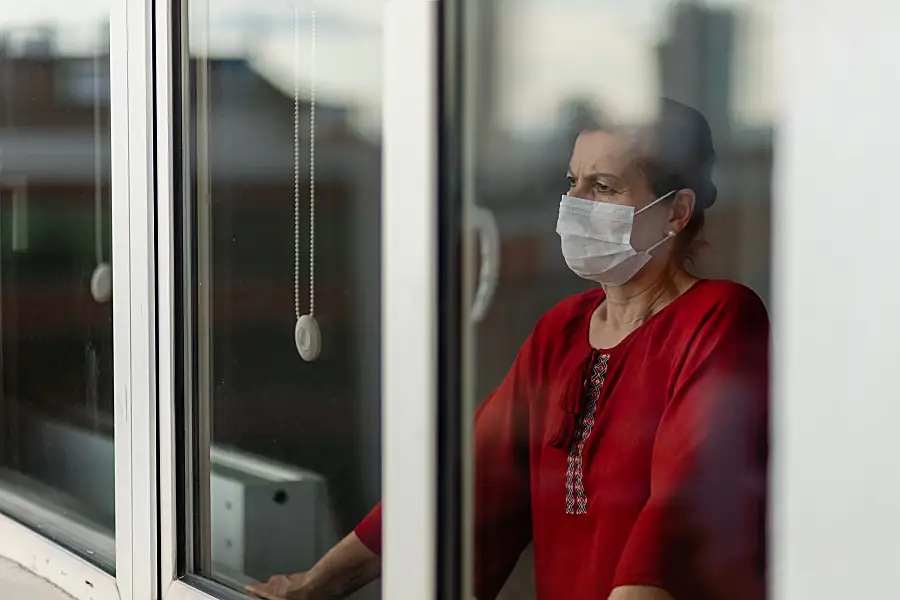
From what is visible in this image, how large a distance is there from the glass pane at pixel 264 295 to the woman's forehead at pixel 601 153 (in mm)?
413

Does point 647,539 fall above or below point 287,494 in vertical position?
above

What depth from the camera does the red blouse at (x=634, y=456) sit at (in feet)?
3.22

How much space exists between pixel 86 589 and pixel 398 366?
0.86 metres

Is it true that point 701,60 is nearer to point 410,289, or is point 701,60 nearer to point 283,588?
point 410,289

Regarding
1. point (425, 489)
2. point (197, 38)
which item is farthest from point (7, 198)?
point (425, 489)

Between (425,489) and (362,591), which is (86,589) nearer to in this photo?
(362,591)

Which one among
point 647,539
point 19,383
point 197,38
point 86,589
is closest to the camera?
point 647,539

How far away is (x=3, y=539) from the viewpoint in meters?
1.92

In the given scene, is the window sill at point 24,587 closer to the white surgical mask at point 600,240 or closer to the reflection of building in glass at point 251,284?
the reflection of building in glass at point 251,284

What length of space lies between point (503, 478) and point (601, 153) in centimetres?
39

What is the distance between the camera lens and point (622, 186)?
109 cm

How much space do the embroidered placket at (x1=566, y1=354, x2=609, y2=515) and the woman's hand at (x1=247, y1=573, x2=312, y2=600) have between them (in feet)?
1.51

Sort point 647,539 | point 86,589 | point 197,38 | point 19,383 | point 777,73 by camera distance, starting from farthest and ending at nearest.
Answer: point 19,383
point 86,589
point 197,38
point 647,539
point 777,73

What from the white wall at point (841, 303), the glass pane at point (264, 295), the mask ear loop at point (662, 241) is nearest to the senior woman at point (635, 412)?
the mask ear loop at point (662, 241)
